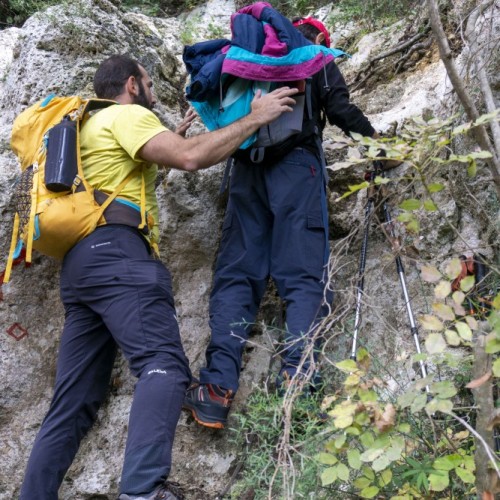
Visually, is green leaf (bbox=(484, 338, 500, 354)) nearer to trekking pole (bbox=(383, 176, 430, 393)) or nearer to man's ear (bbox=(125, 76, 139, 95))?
trekking pole (bbox=(383, 176, 430, 393))

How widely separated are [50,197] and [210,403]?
5.42ft

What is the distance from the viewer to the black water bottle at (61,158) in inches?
183

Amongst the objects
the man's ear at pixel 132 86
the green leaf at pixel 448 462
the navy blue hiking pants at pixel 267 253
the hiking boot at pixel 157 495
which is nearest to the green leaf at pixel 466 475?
the green leaf at pixel 448 462

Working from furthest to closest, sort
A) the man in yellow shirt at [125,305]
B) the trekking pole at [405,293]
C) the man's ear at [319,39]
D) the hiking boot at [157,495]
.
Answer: the man's ear at [319,39], the trekking pole at [405,293], the man in yellow shirt at [125,305], the hiking boot at [157,495]

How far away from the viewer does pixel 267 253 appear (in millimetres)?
5508

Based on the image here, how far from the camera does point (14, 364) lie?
562 cm

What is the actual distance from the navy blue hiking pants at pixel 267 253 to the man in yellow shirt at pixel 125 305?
581 mm

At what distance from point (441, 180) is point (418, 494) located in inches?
117

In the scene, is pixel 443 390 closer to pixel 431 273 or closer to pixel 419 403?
pixel 419 403

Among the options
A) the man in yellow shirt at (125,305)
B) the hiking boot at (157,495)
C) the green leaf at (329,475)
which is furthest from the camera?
the man in yellow shirt at (125,305)

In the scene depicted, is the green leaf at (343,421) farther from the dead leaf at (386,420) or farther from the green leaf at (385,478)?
the green leaf at (385,478)

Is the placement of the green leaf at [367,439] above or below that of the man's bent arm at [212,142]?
below

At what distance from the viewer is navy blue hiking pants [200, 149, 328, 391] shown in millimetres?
Result: 5105

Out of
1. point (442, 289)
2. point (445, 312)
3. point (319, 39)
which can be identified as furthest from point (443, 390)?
point (319, 39)
